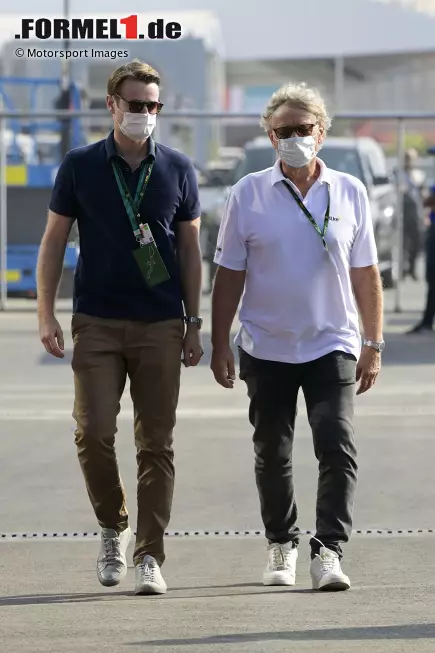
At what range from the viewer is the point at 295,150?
19.4 ft

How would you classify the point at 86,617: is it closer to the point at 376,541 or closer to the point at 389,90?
the point at 376,541

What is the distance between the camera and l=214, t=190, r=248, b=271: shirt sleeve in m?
5.96

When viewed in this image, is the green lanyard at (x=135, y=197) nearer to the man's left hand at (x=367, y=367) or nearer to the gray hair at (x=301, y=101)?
the gray hair at (x=301, y=101)

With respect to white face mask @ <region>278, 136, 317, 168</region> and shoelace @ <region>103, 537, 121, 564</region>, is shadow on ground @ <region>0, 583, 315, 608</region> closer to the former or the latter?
shoelace @ <region>103, 537, 121, 564</region>

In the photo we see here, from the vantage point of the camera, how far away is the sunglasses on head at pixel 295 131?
5.93 metres

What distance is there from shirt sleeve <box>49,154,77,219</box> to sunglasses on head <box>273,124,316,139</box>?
30.3 inches

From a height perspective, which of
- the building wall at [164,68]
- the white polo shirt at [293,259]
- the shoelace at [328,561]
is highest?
the building wall at [164,68]

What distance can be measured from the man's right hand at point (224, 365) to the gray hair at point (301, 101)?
2.89ft

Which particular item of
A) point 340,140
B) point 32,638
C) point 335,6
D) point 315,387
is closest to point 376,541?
point 315,387

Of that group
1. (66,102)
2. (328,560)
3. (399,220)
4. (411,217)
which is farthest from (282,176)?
(411,217)

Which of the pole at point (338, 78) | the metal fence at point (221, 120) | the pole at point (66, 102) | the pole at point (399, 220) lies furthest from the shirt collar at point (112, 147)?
the pole at point (338, 78)

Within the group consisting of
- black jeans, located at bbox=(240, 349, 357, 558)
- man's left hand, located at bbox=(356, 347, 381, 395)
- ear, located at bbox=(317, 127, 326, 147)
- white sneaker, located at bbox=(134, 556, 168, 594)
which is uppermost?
ear, located at bbox=(317, 127, 326, 147)

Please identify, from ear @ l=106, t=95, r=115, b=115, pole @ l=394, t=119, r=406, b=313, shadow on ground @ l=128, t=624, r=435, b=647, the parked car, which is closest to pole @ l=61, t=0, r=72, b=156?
the parked car

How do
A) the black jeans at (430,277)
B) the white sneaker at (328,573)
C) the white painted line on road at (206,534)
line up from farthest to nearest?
the black jeans at (430,277)
the white painted line on road at (206,534)
the white sneaker at (328,573)
